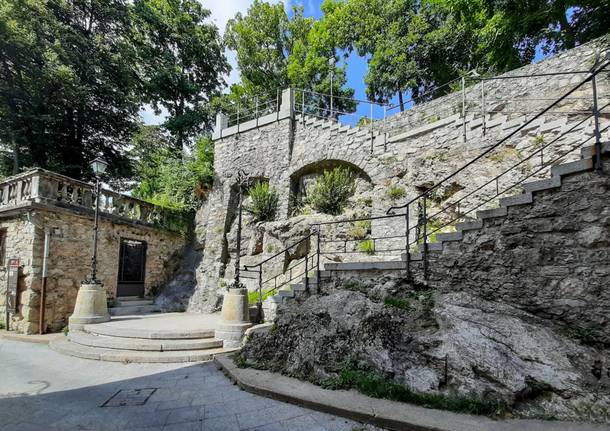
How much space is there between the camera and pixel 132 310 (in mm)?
10227

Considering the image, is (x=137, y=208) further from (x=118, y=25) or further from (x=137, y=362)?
(x=118, y=25)

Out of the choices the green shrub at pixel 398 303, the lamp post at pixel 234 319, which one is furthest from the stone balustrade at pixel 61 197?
the green shrub at pixel 398 303

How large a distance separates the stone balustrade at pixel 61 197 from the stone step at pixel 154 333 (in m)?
4.06

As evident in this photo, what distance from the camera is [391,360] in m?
4.19

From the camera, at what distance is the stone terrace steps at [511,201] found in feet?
13.4

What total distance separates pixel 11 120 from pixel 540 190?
16798mm

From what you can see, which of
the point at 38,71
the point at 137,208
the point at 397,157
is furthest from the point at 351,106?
the point at 38,71

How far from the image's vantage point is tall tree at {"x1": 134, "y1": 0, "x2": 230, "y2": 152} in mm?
16891

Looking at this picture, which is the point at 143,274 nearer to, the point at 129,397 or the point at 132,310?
the point at 132,310

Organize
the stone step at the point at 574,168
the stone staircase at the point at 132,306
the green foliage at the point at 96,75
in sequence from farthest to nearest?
the green foliage at the point at 96,75
the stone staircase at the point at 132,306
the stone step at the point at 574,168

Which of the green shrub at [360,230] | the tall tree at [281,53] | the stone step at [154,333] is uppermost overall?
the tall tree at [281,53]

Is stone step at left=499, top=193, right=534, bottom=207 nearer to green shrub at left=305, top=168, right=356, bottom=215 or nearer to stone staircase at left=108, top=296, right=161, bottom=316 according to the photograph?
green shrub at left=305, top=168, right=356, bottom=215

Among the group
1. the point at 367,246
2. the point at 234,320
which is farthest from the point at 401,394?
the point at 367,246

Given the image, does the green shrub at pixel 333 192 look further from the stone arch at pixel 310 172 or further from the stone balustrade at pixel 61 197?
the stone balustrade at pixel 61 197
